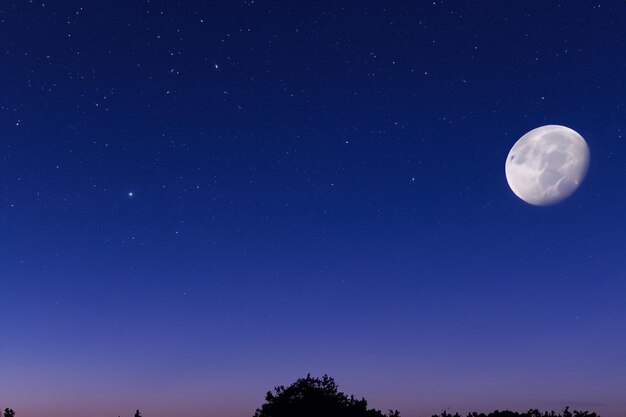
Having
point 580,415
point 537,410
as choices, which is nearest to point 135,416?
point 537,410

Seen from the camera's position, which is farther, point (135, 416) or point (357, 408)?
point (135, 416)

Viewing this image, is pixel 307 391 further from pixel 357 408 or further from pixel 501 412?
pixel 501 412

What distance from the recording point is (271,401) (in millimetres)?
46812

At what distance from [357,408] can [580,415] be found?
81.6 feet

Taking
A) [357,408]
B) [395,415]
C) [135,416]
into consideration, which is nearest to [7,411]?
[135,416]

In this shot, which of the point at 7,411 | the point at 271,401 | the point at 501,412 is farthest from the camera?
the point at 501,412

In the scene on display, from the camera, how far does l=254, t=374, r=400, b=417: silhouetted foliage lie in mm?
45812

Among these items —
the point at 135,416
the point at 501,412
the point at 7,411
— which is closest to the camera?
the point at 7,411

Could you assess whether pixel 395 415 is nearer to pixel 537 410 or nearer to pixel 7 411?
pixel 537 410

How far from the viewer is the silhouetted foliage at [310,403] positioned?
45.8m

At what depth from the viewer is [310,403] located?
46.1m

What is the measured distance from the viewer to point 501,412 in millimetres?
54781

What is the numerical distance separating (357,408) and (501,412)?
60.1 feet

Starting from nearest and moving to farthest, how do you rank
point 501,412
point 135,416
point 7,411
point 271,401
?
point 271,401 → point 7,411 → point 501,412 → point 135,416
